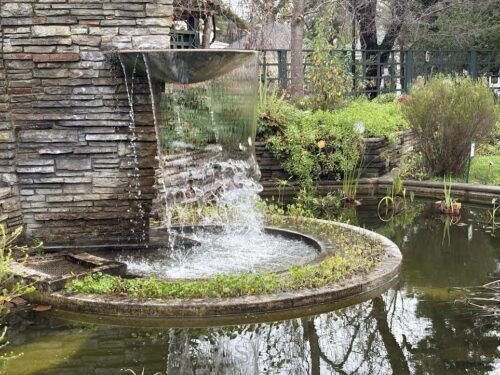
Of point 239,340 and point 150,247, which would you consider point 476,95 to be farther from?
point 239,340

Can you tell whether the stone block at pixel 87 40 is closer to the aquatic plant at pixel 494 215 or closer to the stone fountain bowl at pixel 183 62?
the stone fountain bowl at pixel 183 62

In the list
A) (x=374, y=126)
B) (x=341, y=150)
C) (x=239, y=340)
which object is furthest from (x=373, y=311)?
(x=374, y=126)

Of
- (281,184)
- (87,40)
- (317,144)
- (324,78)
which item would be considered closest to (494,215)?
(317,144)

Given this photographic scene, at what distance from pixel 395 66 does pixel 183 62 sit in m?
14.7

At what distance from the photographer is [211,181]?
8656 mm

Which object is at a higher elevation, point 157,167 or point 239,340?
point 157,167

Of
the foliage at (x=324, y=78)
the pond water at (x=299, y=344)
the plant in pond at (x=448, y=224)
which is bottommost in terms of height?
the plant in pond at (x=448, y=224)

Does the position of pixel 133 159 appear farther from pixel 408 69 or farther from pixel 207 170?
pixel 408 69

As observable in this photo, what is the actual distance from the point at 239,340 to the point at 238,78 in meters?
3.20

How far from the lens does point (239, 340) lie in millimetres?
4391

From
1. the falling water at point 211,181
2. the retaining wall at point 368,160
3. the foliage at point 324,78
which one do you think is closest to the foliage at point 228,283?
the falling water at point 211,181

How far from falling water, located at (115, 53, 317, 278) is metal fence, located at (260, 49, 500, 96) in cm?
627

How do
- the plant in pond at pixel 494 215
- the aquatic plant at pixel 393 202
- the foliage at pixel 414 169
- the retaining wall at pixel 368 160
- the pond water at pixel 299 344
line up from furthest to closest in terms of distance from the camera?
1. the retaining wall at pixel 368 160
2. the foliage at pixel 414 169
3. the aquatic plant at pixel 393 202
4. the plant in pond at pixel 494 215
5. the pond water at pixel 299 344

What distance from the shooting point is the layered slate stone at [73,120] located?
5.73 meters
